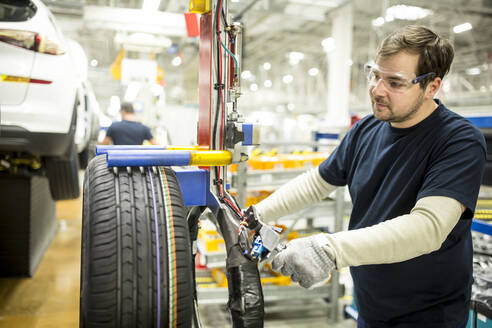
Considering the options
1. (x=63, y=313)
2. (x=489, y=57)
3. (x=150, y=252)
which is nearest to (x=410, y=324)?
(x=150, y=252)

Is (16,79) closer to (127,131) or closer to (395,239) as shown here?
(395,239)

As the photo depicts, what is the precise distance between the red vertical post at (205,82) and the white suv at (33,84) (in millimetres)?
1461

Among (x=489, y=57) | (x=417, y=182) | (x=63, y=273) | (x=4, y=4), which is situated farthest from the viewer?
(x=489, y=57)

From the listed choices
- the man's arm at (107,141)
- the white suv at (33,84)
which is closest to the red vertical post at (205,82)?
the white suv at (33,84)

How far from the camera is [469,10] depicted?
10828 millimetres

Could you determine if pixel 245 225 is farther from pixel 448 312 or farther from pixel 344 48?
pixel 344 48

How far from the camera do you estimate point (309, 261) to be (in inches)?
49.9

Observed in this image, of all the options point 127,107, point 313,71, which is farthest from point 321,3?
point 313,71

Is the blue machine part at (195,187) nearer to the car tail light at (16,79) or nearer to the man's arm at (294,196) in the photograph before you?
the man's arm at (294,196)

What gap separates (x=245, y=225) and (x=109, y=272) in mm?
461

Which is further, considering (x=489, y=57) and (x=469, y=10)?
(x=489, y=57)

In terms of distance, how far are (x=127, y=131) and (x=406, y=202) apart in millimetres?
4349

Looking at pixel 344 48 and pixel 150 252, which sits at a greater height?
pixel 344 48

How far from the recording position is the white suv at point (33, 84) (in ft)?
8.42
